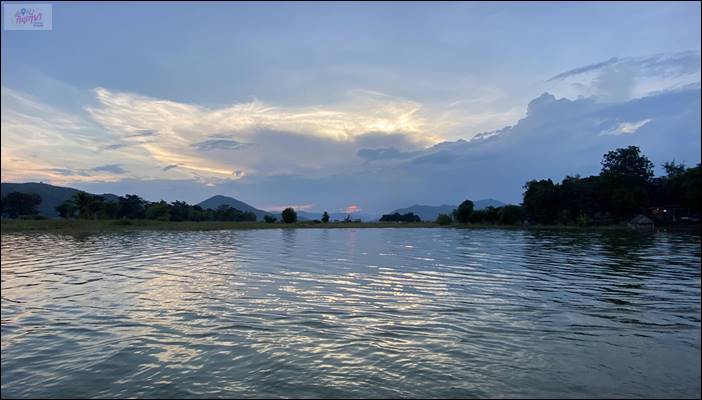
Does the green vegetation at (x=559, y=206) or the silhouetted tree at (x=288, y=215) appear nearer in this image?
the green vegetation at (x=559, y=206)

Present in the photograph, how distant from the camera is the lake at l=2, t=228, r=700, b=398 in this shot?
8.41 meters

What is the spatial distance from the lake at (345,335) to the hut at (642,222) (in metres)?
85.1

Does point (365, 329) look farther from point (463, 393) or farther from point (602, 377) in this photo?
point (602, 377)

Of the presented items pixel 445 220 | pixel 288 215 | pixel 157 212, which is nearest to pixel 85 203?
pixel 157 212

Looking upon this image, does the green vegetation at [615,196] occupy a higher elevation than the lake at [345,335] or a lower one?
higher

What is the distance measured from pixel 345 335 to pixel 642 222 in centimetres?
10636

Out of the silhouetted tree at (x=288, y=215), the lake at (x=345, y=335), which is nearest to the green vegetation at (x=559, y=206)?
the silhouetted tree at (x=288, y=215)

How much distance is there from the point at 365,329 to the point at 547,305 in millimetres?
7789

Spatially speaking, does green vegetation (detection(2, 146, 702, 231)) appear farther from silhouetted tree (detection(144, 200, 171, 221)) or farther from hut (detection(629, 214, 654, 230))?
hut (detection(629, 214, 654, 230))

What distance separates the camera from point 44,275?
21.4 metres

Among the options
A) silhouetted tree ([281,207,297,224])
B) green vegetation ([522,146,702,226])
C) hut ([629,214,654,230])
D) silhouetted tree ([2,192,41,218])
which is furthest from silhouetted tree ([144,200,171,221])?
hut ([629,214,654,230])

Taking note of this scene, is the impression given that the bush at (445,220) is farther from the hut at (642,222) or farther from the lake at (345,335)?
the lake at (345,335)

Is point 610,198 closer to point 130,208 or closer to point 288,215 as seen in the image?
point 288,215

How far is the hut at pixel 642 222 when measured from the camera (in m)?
93.5
